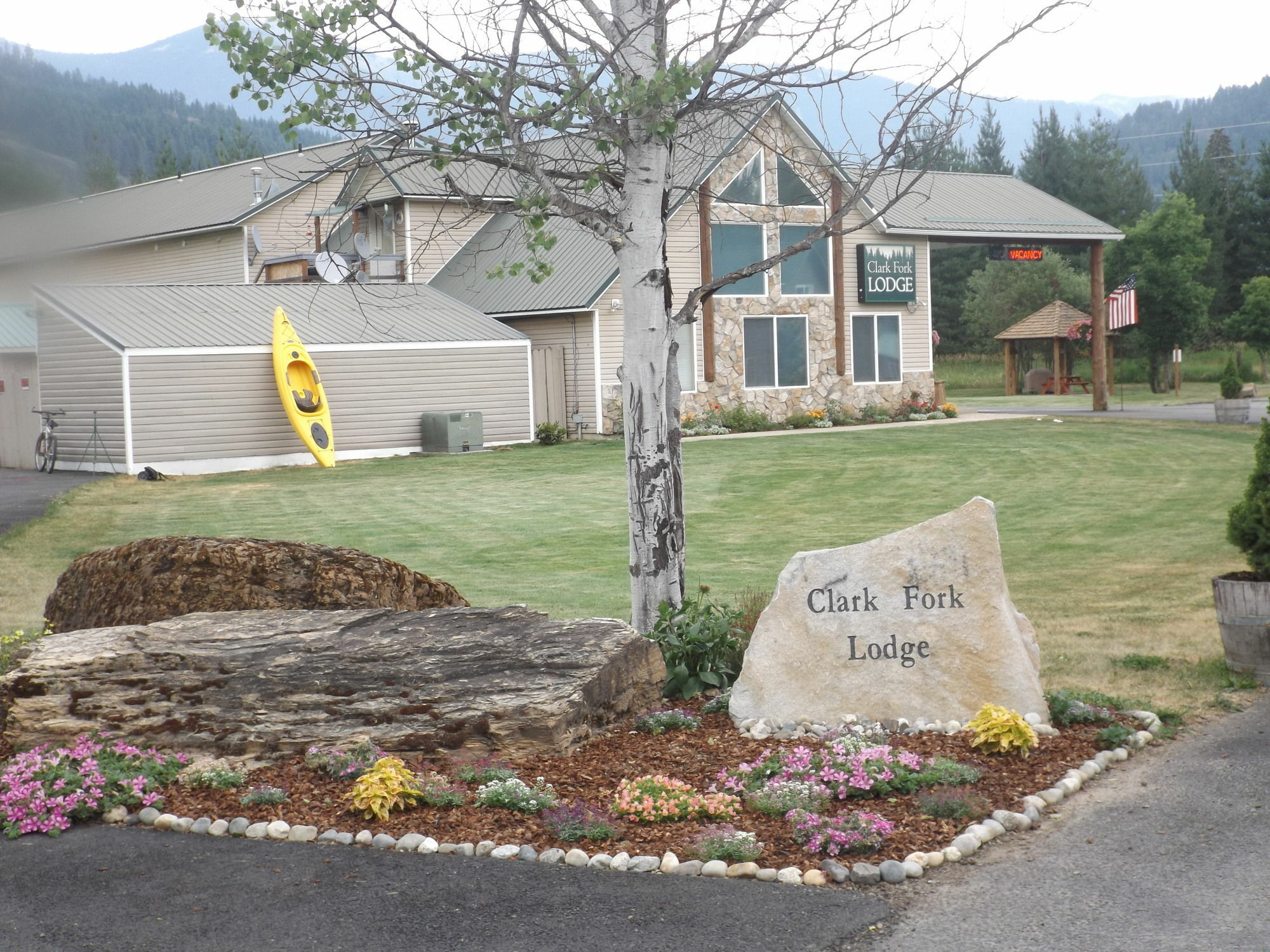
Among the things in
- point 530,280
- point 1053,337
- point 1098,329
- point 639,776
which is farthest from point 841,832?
point 1053,337

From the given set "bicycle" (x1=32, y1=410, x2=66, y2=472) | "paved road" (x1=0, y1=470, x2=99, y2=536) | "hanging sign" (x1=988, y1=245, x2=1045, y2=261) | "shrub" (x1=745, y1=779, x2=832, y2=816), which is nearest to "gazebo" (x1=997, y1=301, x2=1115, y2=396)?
"hanging sign" (x1=988, y1=245, x2=1045, y2=261)

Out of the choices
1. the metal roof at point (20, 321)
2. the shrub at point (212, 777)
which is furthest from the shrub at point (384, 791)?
the metal roof at point (20, 321)

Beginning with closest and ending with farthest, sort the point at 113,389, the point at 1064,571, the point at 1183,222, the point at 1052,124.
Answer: the point at 1064,571, the point at 113,389, the point at 1183,222, the point at 1052,124

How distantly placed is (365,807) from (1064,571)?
821 cm

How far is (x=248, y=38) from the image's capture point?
6117mm

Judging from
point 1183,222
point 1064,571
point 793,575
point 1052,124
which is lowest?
point 1064,571

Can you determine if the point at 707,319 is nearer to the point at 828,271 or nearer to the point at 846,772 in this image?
the point at 828,271

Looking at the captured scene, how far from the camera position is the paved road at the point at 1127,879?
394cm

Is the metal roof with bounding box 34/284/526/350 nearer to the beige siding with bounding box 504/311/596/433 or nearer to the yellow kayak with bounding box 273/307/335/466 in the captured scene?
the yellow kayak with bounding box 273/307/335/466

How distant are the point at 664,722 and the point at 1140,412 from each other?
29366mm

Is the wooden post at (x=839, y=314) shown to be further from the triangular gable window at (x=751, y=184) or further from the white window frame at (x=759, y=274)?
the triangular gable window at (x=751, y=184)

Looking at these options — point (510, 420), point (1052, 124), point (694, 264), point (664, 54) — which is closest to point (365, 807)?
point (664, 54)

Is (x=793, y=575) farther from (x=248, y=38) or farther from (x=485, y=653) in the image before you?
(x=248, y=38)

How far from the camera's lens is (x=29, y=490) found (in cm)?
2105
